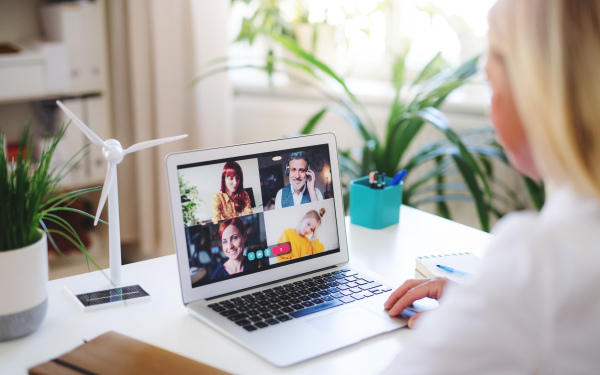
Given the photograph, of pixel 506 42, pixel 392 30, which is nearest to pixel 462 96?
pixel 392 30

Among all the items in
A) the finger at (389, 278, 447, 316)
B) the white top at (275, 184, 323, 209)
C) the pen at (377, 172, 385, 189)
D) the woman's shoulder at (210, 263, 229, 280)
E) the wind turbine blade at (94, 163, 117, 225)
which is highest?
the wind turbine blade at (94, 163, 117, 225)

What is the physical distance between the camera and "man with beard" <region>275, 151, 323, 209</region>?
3.90ft

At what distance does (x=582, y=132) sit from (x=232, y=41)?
7.88ft

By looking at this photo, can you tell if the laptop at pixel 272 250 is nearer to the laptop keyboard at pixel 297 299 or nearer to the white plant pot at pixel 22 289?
the laptop keyboard at pixel 297 299

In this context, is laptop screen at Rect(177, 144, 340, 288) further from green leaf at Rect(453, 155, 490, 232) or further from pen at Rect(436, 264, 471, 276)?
green leaf at Rect(453, 155, 490, 232)

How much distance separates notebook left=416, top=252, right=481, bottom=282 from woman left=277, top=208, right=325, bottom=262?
0.19m

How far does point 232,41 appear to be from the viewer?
113 inches

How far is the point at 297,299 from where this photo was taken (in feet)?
3.65

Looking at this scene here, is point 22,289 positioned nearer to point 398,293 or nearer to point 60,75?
point 398,293

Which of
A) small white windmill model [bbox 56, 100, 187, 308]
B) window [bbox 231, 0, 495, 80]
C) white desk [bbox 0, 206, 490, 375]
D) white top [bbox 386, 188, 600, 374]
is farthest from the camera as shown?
window [bbox 231, 0, 495, 80]

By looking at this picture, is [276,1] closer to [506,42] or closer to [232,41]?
[232,41]

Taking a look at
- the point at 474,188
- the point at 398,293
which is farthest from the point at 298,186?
the point at 474,188

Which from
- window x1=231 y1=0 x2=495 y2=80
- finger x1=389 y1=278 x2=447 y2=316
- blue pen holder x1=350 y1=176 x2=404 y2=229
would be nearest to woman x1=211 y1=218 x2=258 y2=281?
finger x1=389 y1=278 x2=447 y2=316

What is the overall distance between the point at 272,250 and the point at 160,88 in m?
1.68
